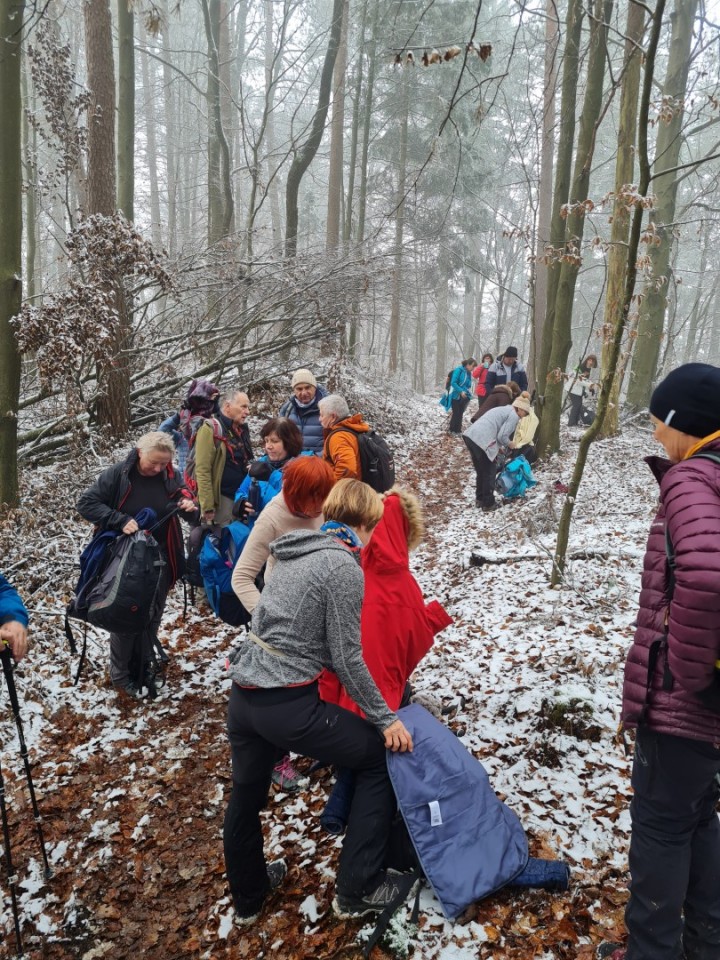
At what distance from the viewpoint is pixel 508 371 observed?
11453 millimetres

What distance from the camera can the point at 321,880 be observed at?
2.89m

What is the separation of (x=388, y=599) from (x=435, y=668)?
5.66 ft

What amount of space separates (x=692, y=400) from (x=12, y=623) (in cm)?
315

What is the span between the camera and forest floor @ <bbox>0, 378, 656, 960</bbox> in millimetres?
2625

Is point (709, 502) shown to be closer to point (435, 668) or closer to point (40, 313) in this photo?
point (435, 668)

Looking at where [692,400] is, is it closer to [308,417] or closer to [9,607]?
[9,607]

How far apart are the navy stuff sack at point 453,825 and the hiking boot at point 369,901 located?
21cm

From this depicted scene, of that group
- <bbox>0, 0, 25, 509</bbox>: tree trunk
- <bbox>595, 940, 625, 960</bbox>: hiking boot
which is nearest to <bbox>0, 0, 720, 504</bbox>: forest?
<bbox>0, 0, 25, 509</bbox>: tree trunk

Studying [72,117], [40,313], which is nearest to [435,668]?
[40,313]

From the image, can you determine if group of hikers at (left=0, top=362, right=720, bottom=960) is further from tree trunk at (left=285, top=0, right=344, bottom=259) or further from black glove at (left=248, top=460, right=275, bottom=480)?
tree trunk at (left=285, top=0, right=344, bottom=259)

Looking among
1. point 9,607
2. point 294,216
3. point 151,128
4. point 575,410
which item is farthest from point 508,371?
point 151,128

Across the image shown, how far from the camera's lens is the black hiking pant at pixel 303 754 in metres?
2.36

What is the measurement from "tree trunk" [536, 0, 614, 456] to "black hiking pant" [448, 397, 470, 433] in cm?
443

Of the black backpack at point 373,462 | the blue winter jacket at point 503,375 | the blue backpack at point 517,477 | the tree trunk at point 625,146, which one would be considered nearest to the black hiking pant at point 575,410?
the tree trunk at point 625,146
